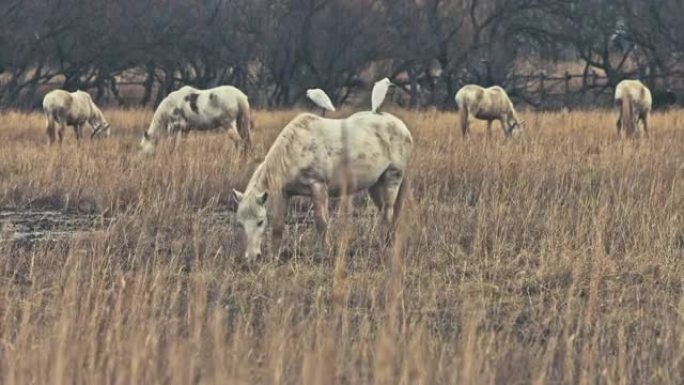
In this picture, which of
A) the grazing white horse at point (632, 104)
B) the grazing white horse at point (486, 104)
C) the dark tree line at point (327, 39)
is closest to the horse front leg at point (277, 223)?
the grazing white horse at point (632, 104)

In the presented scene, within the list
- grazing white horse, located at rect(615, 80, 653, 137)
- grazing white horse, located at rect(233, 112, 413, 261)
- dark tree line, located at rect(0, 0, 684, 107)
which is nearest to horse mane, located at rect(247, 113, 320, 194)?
grazing white horse, located at rect(233, 112, 413, 261)

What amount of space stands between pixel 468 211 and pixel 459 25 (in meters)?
27.4

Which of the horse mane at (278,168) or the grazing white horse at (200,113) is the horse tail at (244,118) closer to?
the grazing white horse at (200,113)

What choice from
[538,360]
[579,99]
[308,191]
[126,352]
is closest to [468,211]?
[308,191]

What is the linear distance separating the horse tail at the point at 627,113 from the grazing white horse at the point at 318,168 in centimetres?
1066

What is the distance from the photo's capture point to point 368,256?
6.67m

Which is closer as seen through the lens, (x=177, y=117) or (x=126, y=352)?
(x=126, y=352)

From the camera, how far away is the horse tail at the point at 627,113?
688 inches

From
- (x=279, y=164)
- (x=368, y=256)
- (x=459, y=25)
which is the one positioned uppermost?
(x=459, y=25)

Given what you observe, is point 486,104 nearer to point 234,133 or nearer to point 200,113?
point 234,133

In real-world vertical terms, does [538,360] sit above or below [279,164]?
below

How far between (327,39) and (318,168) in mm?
27862

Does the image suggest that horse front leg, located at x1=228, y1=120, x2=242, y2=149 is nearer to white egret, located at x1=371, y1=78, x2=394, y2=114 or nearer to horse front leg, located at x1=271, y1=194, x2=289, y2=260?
white egret, located at x1=371, y1=78, x2=394, y2=114

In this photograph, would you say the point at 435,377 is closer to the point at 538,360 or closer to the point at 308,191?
the point at 538,360
